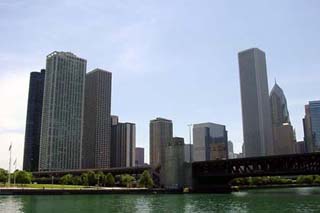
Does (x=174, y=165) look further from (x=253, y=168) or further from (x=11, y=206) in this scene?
(x=11, y=206)

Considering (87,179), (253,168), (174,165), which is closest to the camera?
(174,165)

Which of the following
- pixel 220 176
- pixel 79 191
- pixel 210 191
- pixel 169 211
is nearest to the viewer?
pixel 169 211

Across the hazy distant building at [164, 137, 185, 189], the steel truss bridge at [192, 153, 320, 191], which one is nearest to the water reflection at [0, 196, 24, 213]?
the hazy distant building at [164, 137, 185, 189]

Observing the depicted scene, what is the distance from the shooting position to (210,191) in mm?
172500

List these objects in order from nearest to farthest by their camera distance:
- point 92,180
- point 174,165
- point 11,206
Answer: point 11,206 → point 174,165 → point 92,180

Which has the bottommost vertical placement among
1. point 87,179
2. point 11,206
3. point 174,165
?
point 11,206

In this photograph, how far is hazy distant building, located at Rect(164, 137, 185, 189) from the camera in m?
174

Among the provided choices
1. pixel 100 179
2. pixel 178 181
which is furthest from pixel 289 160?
pixel 100 179

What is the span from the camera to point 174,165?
175 m

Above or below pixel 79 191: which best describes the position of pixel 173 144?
above

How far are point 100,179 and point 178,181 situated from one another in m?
38.6

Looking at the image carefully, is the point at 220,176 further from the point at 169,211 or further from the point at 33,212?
the point at 33,212

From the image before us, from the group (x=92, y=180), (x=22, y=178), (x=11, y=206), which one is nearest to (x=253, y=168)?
(x=92, y=180)

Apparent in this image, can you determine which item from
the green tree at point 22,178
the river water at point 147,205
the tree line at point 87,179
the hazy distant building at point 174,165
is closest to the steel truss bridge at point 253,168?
the hazy distant building at point 174,165
